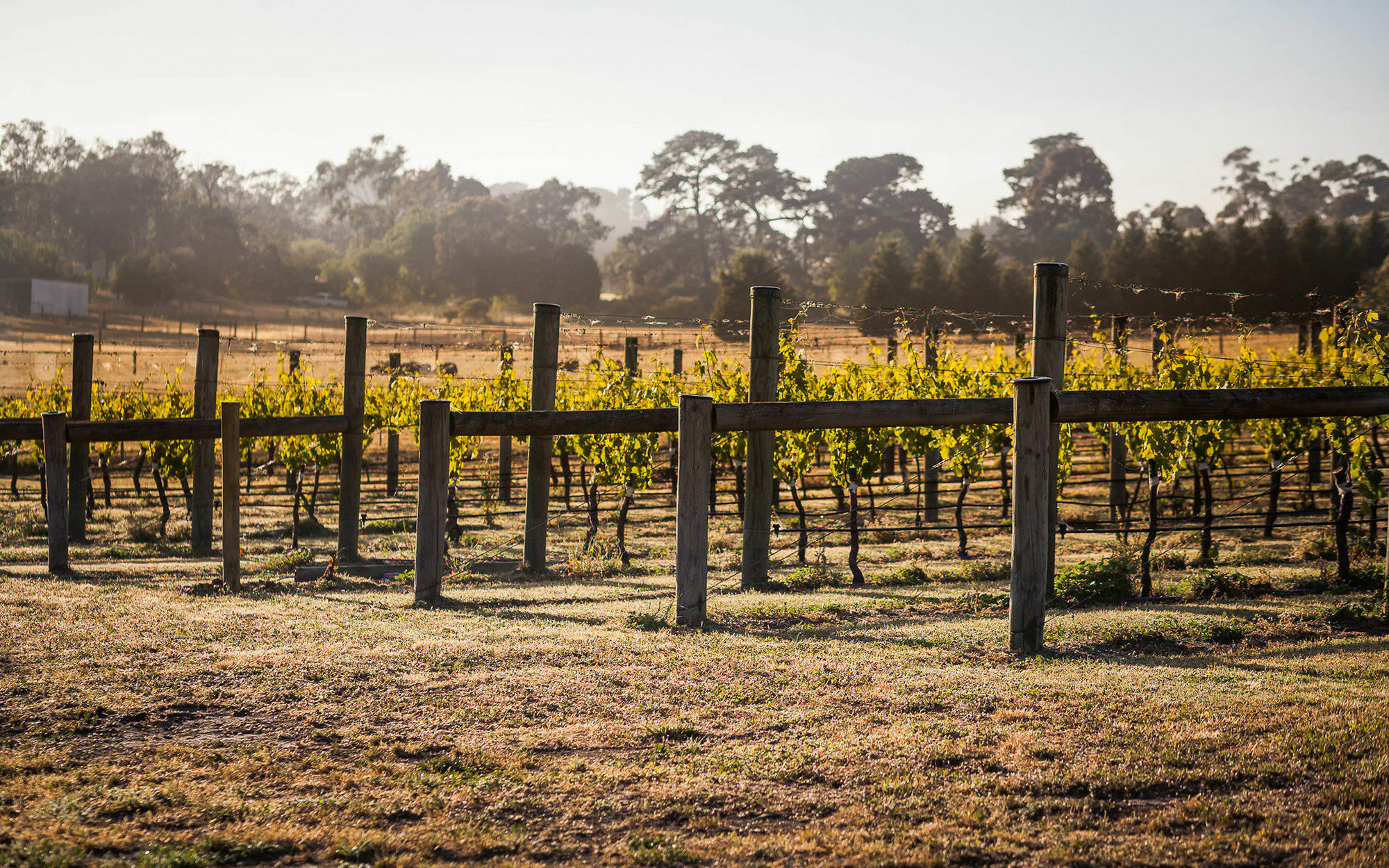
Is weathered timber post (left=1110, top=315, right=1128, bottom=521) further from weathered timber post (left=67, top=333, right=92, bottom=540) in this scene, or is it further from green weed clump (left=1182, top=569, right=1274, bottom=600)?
weathered timber post (left=67, top=333, right=92, bottom=540)

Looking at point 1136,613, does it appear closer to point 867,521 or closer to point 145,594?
point 145,594

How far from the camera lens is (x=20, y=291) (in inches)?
2112

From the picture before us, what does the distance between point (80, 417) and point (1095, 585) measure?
11353mm

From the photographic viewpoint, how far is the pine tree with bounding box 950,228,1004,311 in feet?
142

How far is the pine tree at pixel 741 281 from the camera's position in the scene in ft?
142

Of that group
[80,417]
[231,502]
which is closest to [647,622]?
[231,502]

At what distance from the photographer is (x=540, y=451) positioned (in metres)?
10.1

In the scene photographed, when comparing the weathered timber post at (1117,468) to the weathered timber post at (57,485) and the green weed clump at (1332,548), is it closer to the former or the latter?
the green weed clump at (1332,548)

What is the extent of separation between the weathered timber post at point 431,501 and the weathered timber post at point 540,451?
2.14 meters

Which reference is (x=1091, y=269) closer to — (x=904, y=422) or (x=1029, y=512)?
(x=904, y=422)

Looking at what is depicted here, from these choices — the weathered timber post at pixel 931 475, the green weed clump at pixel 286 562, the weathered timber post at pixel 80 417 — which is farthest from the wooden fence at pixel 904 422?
the weathered timber post at pixel 80 417

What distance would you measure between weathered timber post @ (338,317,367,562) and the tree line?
109 ft

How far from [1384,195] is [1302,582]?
88.5m

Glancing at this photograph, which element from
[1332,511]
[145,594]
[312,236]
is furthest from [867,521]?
[312,236]
